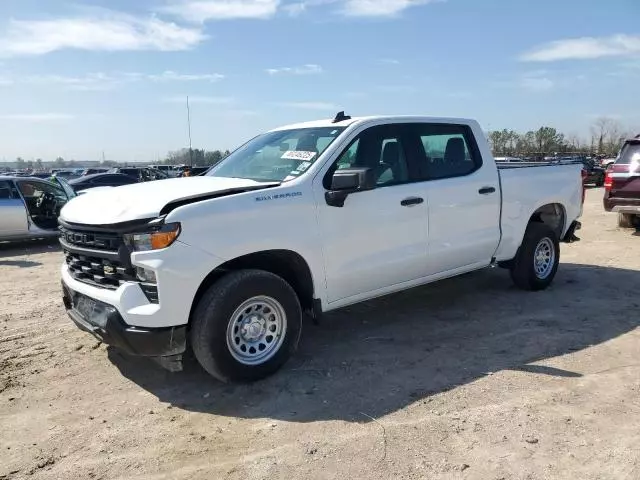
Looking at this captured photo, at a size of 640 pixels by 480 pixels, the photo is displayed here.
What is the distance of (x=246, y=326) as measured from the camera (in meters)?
4.11

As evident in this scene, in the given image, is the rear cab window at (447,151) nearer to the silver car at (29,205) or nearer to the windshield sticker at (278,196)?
the windshield sticker at (278,196)

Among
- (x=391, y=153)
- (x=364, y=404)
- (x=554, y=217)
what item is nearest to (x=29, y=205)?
(x=391, y=153)

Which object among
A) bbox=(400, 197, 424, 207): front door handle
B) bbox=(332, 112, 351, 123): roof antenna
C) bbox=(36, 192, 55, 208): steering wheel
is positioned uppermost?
bbox=(332, 112, 351, 123): roof antenna

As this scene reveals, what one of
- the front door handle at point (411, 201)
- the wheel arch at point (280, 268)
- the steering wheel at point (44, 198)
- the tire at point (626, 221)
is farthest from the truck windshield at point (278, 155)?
the tire at point (626, 221)

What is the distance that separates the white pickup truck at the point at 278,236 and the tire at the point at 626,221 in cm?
743

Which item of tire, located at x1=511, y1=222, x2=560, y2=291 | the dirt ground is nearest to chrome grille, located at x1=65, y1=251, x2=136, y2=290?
the dirt ground

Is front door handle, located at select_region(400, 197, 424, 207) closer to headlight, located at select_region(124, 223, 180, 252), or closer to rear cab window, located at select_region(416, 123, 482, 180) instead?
rear cab window, located at select_region(416, 123, 482, 180)

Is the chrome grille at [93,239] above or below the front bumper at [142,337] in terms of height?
above

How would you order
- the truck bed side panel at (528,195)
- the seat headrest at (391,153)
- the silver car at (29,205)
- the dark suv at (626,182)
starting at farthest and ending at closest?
the silver car at (29,205), the dark suv at (626,182), the truck bed side panel at (528,195), the seat headrest at (391,153)

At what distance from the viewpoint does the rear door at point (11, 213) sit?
432 inches

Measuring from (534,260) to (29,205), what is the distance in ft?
34.8

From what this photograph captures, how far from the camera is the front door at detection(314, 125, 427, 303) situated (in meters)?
4.50

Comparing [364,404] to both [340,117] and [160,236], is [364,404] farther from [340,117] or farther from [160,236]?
[340,117]

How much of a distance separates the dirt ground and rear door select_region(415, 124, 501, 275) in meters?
0.71
